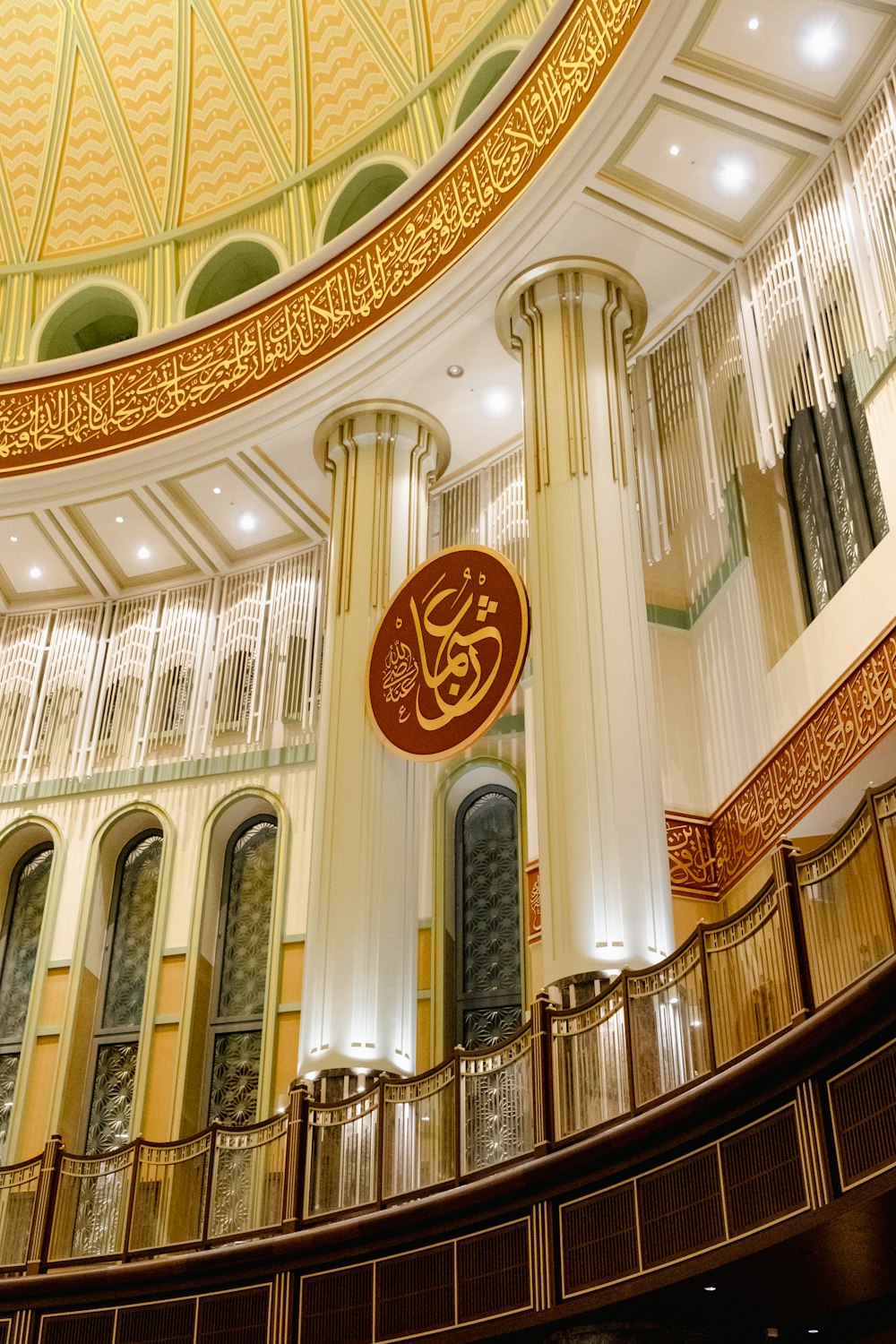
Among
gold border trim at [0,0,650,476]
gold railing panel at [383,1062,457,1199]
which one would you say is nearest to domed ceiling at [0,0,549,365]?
gold border trim at [0,0,650,476]

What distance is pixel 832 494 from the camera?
726cm

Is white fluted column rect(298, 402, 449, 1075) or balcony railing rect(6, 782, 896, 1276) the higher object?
white fluted column rect(298, 402, 449, 1075)

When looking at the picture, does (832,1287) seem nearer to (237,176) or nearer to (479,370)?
(479,370)

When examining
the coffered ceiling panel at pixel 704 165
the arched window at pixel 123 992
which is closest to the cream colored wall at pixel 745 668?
the coffered ceiling panel at pixel 704 165

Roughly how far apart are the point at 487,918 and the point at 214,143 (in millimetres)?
5817

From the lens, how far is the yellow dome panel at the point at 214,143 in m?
9.90

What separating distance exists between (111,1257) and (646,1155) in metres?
2.63

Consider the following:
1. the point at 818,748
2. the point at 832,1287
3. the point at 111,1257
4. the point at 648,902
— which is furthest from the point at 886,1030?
the point at 111,1257

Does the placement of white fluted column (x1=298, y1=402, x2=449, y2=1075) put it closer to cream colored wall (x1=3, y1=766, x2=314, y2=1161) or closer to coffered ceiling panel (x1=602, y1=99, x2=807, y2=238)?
cream colored wall (x1=3, y1=766, x2=314, y2=1161)

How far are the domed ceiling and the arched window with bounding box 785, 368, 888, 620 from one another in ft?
10.9

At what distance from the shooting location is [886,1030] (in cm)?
362

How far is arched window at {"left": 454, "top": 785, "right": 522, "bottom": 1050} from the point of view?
26.5ft

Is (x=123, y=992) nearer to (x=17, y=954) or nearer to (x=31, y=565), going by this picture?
(x=17, y=954)

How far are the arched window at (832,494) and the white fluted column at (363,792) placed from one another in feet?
7.22
